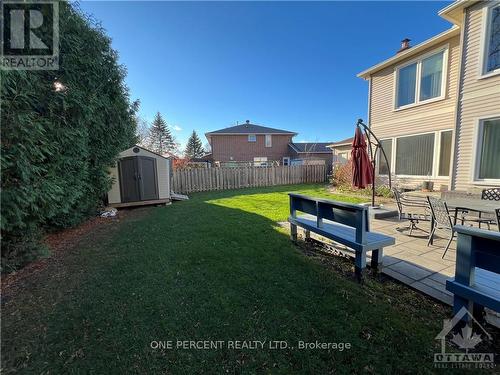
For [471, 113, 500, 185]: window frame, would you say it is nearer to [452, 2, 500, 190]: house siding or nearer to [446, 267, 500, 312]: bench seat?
[452, 2, 500, 190]: house siding

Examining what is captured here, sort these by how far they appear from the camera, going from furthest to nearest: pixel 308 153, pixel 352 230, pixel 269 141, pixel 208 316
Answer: pixel 269 141 → pixel 308 153 → pixel 352 230 → pixel 208 316

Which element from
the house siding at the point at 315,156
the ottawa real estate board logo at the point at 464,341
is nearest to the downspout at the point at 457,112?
the ottawa real estate board logo at the point at 464,341

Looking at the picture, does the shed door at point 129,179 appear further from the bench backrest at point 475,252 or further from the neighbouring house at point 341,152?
the neighbouring house at point 341,152

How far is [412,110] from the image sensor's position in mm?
9117

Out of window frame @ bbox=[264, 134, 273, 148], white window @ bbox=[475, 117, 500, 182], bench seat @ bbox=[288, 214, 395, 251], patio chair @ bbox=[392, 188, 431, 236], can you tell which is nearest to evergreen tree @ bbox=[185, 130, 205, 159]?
window frame @ bbox=[264, 134, 273, 148]

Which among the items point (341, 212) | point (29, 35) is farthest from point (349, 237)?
point (29, 35)

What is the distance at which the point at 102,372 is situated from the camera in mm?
1741

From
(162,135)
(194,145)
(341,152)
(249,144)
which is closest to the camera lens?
(341,152)

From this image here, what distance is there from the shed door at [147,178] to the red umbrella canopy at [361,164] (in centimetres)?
754

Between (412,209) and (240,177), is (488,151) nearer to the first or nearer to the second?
(412,209)

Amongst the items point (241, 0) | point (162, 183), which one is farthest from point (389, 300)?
point (241, 0)

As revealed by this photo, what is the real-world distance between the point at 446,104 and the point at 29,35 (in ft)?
38.6

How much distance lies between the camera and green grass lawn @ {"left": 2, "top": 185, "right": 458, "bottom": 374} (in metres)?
1.82

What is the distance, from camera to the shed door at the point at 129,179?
334 inches
